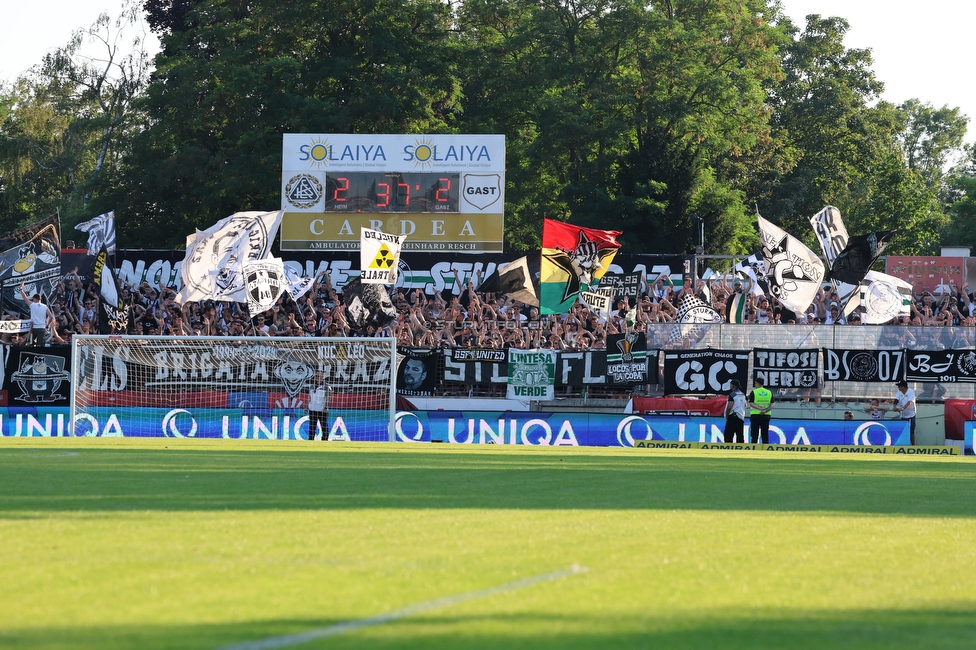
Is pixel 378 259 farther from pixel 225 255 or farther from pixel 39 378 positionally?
pixel 39 378

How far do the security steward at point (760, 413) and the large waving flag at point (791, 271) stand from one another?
229 inches

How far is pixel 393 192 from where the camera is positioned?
3850 cm

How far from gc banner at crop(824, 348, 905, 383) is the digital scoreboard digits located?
44.5 feet

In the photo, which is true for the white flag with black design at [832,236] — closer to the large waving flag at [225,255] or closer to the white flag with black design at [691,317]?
the white flag with black design at [691,317]

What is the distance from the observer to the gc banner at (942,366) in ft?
96.7

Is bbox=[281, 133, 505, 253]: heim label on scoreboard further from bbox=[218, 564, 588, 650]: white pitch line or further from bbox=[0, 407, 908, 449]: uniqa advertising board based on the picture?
bbox=[218, 564, 588, 650]: white pitch line

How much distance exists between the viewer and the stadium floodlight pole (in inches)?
1134

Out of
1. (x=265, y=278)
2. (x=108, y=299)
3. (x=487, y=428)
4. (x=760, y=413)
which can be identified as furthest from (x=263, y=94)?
(x=760, y=413)

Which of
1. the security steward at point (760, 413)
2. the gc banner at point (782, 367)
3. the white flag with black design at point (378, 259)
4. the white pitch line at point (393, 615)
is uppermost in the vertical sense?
the white flag with black design at point (378, 259)

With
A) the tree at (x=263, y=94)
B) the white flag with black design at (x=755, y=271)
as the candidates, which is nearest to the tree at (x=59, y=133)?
the tree at (x=263, y=94)

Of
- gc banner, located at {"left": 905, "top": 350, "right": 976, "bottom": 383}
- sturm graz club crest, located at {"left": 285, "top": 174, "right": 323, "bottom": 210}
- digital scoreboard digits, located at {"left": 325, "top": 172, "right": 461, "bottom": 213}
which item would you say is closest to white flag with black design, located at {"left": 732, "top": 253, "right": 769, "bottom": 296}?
gc banner, located at {"left": 905, "top": 350, "right": 976, "bottom": 383}

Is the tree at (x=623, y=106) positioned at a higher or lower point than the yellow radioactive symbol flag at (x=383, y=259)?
higher

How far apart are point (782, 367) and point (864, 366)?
2013mm

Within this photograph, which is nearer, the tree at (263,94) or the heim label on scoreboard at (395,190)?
the heim label on scoreboard at (395,190)
